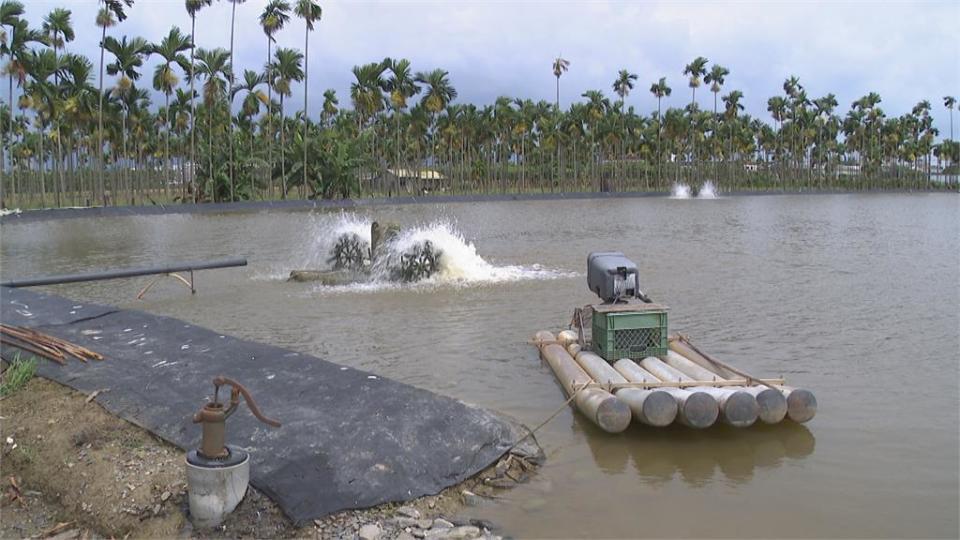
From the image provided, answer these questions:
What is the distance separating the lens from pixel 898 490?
5727 millimetres

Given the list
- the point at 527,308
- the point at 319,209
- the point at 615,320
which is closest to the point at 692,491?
the point at 615,320

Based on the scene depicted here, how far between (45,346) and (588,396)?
521 cm

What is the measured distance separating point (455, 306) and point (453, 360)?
12.6 feet

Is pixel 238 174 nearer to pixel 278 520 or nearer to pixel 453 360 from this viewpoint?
pixel 453 360

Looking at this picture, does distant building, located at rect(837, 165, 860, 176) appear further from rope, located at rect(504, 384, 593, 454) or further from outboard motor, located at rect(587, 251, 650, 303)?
rope, located at rect(504, 384, 593, 454)

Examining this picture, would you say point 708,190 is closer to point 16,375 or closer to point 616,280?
point 616,280

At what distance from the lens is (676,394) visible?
262 inches

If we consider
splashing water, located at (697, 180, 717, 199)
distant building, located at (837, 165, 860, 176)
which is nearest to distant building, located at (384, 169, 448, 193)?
splashing water, located at (697, 180, 717, 199)

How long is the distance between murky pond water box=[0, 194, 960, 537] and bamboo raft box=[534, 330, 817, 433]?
22cm

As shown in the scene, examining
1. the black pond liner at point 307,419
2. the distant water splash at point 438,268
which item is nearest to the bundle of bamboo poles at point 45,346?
the black pond liner at point 307,419

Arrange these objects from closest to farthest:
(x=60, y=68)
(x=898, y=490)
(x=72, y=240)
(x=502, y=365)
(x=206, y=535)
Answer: (x=206, y=535) → (x=898, y=490) → (x=502, y=365) → (x=72, y=240) → (x=60, y=68)

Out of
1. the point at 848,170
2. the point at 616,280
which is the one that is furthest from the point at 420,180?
the point at 616,280

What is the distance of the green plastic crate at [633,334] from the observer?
27.2 ft

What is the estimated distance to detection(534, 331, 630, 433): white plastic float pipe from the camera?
658 cm
